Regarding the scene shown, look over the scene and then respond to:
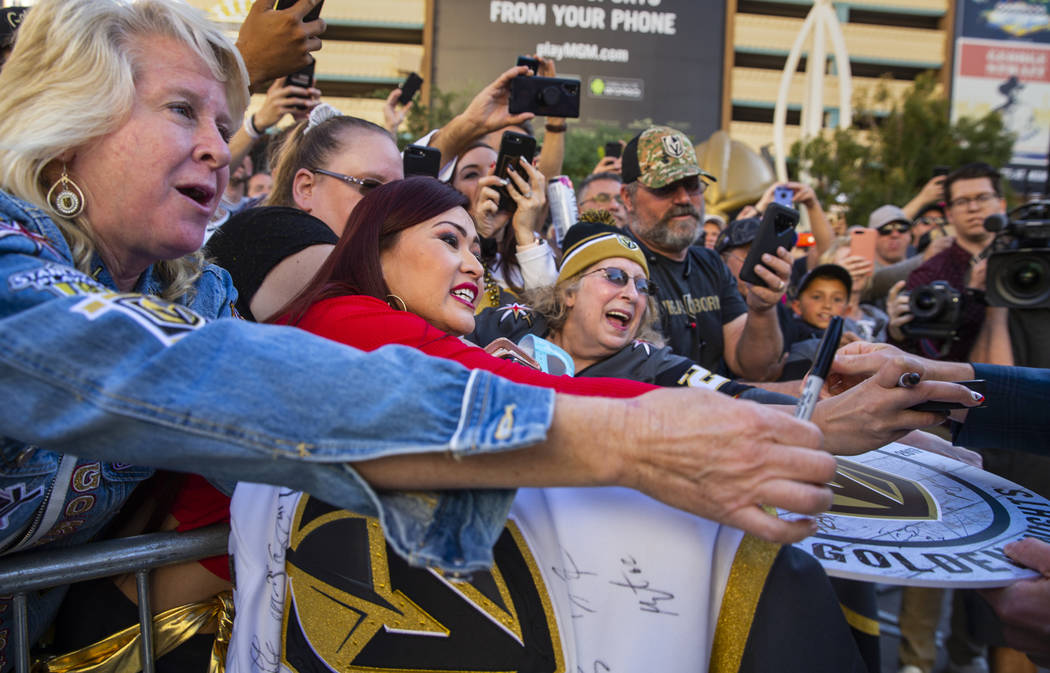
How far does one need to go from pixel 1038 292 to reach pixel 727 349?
1.46 meters

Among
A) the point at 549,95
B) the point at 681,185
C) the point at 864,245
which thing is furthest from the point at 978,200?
the point at 549,95

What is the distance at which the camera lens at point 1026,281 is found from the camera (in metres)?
3.37

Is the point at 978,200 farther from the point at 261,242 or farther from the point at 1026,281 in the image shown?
the point at 261,242

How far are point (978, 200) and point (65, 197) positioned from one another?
16.3 ft

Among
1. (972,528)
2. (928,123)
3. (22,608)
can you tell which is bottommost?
(22,608)

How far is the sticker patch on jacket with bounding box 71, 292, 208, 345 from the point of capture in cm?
97

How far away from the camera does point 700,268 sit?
422 cm

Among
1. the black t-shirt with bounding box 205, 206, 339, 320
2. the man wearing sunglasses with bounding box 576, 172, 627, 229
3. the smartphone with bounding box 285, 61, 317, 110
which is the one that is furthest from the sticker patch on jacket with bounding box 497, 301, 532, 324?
the man wearing sunglasses with bounding box 576, 172, 627, 229

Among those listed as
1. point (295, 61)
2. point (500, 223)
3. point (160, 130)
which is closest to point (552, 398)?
point (160, 130)

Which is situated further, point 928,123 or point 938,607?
point 928,123

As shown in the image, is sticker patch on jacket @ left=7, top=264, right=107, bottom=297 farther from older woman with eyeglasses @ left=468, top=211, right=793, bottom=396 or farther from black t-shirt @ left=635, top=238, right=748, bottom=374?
black t-shirt @ left=635, top=238, right=748, bottom=374

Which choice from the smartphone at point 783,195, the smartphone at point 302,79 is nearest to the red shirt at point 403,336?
the smartphone at point 302,79

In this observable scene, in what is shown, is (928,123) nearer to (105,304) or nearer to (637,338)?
(637,338)

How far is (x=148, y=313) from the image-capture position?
1.00 metres
